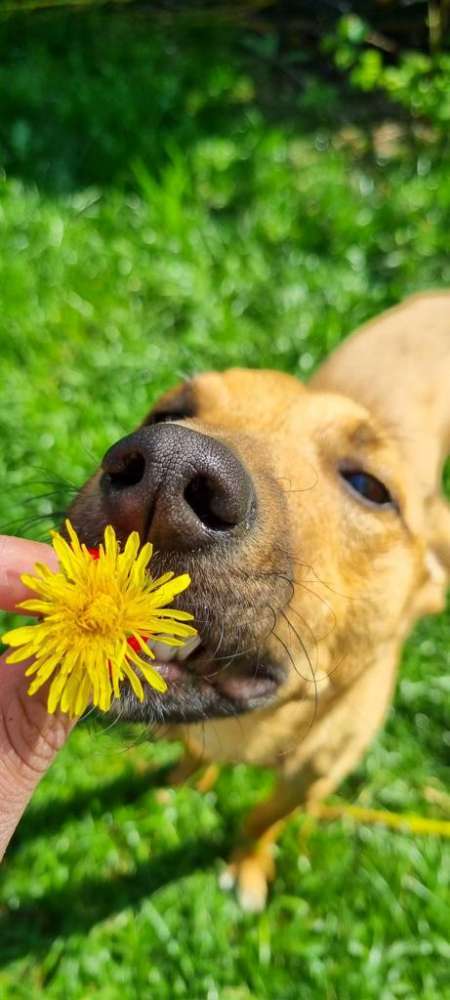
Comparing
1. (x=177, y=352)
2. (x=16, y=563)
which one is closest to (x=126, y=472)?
(x=16, y=563)

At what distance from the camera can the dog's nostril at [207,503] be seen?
1741 millimetres

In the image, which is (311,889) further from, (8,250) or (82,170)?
(82,170)

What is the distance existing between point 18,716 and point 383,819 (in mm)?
2711

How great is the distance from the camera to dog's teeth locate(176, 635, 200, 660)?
6.32ft

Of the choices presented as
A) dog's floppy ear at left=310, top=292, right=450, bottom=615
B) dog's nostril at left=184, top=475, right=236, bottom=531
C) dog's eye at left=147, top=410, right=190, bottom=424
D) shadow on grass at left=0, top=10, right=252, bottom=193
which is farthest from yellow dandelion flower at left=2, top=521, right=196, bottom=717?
shadow on grass at left=0, top=10, right=252, bottom=193

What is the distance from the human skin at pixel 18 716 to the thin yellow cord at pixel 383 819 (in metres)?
2.48

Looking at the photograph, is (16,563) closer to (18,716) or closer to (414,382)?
(18,716)

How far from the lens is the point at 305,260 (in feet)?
17.5

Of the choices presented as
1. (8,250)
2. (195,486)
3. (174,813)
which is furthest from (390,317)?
(195,486)

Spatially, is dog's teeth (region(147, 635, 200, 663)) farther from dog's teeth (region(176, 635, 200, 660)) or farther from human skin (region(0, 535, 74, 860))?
human skin (region(0, 535, 74, 860))

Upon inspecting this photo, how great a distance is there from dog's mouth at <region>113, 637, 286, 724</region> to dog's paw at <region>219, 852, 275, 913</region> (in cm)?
161

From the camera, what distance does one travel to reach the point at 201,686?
2.10 m

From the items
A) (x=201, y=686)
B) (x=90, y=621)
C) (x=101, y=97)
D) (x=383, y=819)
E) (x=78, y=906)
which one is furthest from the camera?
(x=101, y=97)

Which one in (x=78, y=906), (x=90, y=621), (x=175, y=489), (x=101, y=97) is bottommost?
(x=78, y=906)
